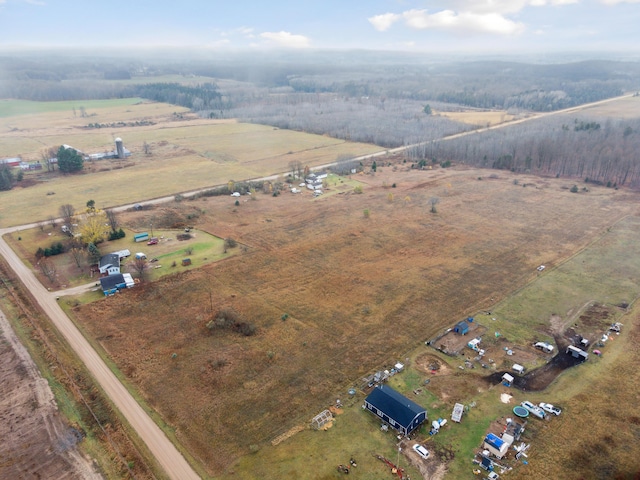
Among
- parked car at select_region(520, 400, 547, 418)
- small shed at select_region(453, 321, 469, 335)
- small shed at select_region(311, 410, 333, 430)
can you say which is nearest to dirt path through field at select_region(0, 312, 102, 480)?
small shed at select_region(311, 410, 333, 430)

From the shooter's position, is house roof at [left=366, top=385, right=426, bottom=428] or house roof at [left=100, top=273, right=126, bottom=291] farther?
house roof at [left=100, top=273, right=126, bottom=291]

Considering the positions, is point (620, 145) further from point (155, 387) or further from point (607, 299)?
point (155, 387)

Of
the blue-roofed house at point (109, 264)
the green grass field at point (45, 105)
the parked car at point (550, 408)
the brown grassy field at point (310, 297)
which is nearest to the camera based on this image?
the parked car at point (550, 408)

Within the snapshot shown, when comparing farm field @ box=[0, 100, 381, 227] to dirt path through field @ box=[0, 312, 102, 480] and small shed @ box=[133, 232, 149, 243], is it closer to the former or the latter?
small shed @ box=[133, 232, 149, 243]

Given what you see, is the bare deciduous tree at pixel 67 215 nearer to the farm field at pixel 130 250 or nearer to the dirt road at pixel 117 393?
the farm field at pixel 130 250

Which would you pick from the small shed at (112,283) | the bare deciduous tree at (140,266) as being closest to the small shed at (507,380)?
the bare deciduous tree at (140,266)

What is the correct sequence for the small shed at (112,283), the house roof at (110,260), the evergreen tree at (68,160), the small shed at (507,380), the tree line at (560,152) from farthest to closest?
the evergreen tree at (68,160) < the tree line at (560,152) < the house roof at (110,260) < the small shed at (112,283) < the small shed at (507,380)
